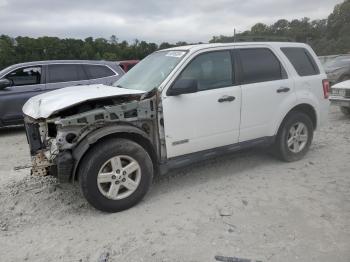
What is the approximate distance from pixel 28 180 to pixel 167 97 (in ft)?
7.95

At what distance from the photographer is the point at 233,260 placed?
10.8ft

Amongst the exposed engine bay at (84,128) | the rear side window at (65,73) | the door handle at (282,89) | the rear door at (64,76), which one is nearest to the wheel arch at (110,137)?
the exposed engine bay at (84,128)

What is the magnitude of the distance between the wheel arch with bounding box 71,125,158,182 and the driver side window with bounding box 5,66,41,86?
5.31 metres

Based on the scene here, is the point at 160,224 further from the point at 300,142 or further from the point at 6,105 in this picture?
the point at 6,105

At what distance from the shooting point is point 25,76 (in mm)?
8742

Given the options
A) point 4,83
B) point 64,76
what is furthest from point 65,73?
point 4,83

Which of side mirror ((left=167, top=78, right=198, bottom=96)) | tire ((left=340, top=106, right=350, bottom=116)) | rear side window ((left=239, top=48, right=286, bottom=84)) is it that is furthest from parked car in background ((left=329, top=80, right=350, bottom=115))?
side mirror ((left=167, top=78, right=198, bottom=96))

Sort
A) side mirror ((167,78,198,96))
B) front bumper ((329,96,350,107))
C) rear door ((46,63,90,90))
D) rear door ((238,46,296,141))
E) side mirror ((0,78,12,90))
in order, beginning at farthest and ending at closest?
1. front bumper ((329,96,350,107))
2. rear door ((46,63,90,90))
3. side mirror ((0,78,12,90))
4. rear door ((238,46,296,141))
5. side mirror ((167,78,198,96))

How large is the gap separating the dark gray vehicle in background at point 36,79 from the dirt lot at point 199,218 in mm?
3162

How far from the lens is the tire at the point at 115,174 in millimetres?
4062

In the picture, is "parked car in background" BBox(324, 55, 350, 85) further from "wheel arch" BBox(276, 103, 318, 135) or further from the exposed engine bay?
the exposed engine bay

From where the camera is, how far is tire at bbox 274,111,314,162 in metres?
5.68

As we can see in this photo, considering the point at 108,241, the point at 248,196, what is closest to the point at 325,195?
the point at 248,196

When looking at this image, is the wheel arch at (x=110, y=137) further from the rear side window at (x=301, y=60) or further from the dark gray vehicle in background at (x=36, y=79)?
the dark gray vehicle in background at (x=36, y=79)
